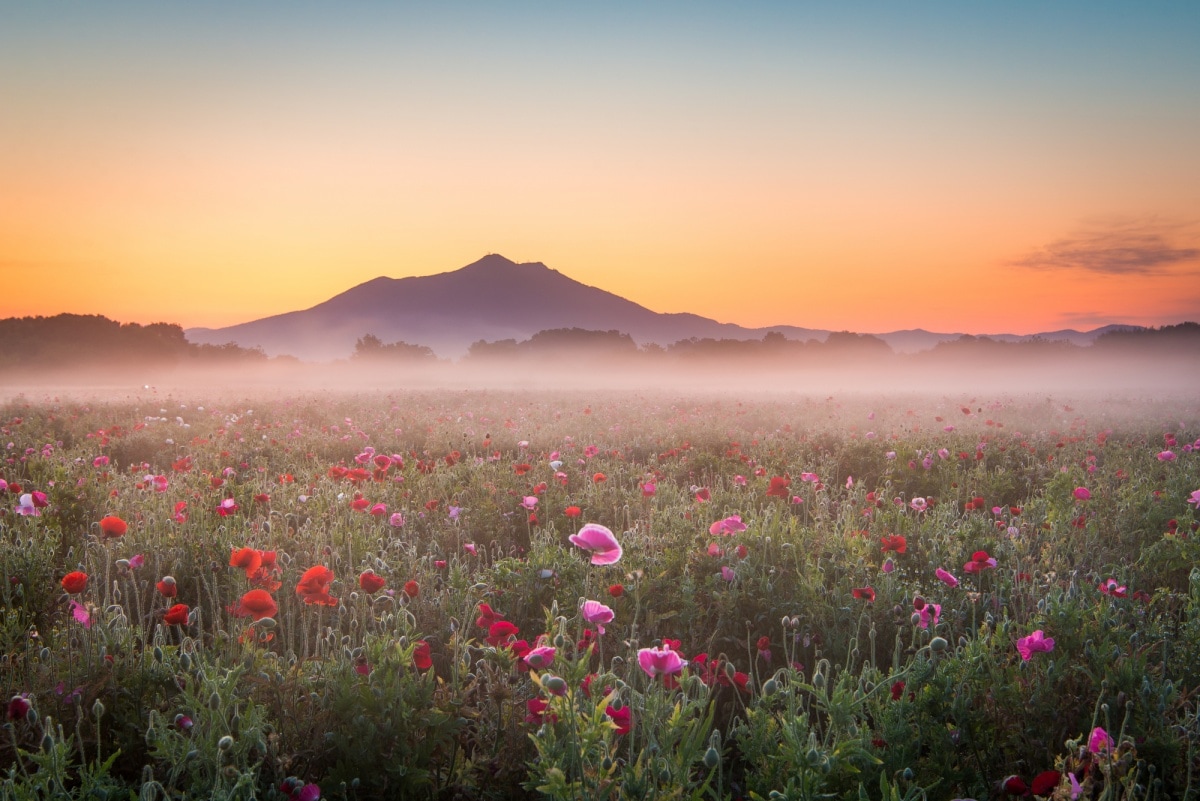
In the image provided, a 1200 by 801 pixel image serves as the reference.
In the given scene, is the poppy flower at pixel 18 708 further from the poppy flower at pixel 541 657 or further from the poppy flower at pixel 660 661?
the poppy flower at pixel 660 661

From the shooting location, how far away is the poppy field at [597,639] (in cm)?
207

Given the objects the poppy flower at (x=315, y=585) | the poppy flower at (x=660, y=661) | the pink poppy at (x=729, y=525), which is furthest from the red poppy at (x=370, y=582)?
the pink poppy at (x=729, y=525)

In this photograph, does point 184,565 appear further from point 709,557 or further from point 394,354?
point 394,354

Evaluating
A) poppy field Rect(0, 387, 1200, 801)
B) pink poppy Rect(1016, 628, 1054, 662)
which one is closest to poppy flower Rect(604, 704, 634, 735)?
poppy field Rect(0, 387, 1200, 801)

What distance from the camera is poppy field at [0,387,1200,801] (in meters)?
2.07

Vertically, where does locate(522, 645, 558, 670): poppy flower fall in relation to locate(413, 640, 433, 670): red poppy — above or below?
above

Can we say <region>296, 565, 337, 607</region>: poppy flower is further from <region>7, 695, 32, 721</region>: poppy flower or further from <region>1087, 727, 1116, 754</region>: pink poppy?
<region>1087, 727, 1116, 754</region>: pink poppy

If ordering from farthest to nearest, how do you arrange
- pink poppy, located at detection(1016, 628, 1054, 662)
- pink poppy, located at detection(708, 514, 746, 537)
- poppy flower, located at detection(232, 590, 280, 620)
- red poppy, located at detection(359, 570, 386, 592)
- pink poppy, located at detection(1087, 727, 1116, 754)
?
pink poppy, located at detection(708, 514, 746, 537)
red poppy, located at detection(359, 570, 386, 592)
poppy flower, located at detection(232, 590, 280, 620)
pink poppy, located at detection(1016, 628, 1054, 662)
pink poppy, located at detection(1087, 727, 1116, 754)

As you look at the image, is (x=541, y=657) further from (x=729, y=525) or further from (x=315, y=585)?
(x=729, y=525)

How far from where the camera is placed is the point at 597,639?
3.42 metres

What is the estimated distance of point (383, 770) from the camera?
2238mm

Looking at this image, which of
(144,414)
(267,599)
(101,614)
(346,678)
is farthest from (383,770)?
(144,414)

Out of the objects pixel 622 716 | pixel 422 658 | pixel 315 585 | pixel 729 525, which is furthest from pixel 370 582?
pixel 729 525

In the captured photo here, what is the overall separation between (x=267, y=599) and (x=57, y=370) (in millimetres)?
68758
